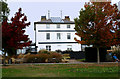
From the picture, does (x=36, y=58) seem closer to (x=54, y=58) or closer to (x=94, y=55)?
(x=54, y=58)

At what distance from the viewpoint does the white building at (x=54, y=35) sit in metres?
45.0

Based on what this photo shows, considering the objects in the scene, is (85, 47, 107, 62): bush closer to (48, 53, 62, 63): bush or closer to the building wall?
(48, 53, 62, 63): bush

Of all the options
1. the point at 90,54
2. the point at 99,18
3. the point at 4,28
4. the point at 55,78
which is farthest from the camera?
the point at 90,54

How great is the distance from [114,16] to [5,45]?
1201cm

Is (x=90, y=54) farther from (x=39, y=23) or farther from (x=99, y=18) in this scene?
(x=39, y=23)

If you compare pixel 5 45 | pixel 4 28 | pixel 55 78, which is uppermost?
pixel 4 28

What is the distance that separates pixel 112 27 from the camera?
23.3 m

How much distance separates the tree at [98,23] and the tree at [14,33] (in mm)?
6324

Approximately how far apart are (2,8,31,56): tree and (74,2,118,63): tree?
20.7ft

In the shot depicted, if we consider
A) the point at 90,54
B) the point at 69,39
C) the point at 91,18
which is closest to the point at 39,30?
the point at 69,39

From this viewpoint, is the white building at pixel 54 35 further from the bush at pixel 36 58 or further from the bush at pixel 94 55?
the bush at pixel 36 58

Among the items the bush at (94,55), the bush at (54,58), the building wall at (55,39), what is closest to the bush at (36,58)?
the bush at (54,58)

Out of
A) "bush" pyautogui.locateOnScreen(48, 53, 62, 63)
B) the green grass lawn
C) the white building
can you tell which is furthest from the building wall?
the green grass lawn

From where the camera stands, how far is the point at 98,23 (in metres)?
22.3
